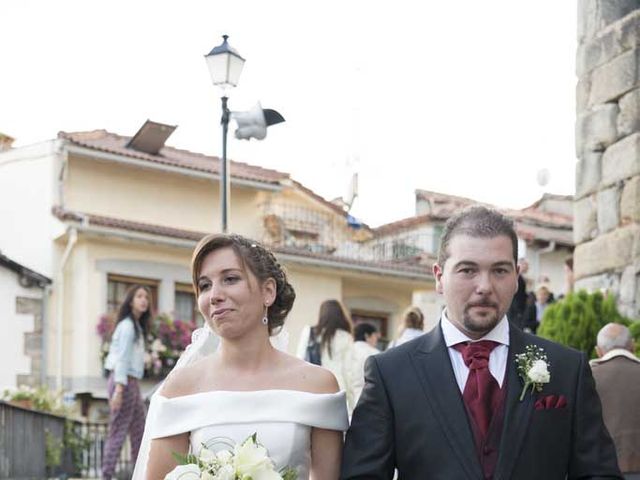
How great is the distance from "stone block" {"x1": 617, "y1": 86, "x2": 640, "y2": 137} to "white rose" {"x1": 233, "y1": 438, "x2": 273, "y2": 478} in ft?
22.8

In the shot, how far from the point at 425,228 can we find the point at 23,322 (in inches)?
528

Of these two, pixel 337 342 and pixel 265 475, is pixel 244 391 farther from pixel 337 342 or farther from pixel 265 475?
pixel 337 342

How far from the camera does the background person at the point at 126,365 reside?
42.3ft

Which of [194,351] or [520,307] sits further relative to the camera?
[520,307]

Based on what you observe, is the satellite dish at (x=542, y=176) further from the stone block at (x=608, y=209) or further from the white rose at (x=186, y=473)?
the white rose at (x=186, y=473)

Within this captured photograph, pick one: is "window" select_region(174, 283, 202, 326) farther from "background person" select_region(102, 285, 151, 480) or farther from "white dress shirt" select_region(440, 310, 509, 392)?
"white dress shirt" select_region(440, 310, 509, 392)

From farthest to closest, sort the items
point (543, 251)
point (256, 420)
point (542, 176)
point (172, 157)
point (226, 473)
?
point (543, 251)
point (542, 176)
point (172, 157)
point (256, 420)
point (226, 473)

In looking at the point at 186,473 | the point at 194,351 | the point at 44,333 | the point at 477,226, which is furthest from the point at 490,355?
the point at 44,333

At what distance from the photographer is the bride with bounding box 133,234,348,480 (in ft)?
16.7

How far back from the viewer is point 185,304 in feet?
94.9

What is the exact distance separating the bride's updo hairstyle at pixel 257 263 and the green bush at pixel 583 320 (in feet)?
17.0

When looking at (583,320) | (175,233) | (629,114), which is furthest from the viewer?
(175,233)

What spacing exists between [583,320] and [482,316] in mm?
5835

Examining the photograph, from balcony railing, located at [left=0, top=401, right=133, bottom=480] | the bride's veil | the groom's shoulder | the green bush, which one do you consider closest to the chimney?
balcony railing, located at [left=0, top=401, right=133, bottom=480]
